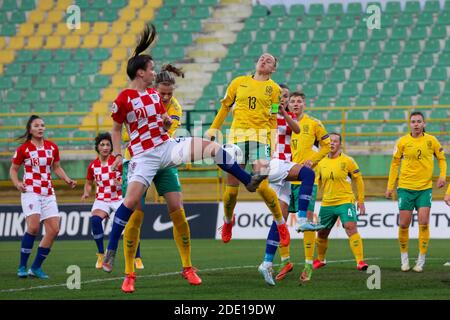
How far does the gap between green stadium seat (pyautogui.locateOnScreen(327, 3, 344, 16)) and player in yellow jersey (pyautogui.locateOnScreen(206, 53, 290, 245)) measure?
17946mm

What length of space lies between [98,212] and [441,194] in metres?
10.2

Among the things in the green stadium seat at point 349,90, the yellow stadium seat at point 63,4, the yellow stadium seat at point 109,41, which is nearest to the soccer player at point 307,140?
the green stadium seat at point 349,90

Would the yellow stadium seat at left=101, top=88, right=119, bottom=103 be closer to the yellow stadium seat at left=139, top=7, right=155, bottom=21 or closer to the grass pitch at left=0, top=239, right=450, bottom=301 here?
the yellow stadium seat at left=139, top=7, right=155, bottom=21

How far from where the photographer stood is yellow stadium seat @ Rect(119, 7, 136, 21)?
98.7 ft

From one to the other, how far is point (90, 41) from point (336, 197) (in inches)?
743

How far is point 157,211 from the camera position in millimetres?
20328

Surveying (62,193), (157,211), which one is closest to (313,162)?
(157,211)

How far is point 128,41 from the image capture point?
96.9 feet

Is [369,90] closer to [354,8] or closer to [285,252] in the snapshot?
[354,8]

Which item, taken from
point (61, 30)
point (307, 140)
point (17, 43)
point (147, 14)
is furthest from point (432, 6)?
point (307, 140)

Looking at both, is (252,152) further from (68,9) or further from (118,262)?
(68,9)

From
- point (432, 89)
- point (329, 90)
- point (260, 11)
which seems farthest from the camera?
point (260, 11)

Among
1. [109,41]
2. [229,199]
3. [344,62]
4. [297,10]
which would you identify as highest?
[297,10]

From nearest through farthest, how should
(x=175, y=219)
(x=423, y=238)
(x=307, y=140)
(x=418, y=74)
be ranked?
→ 1. (x=175, y=219)
2. (x=307, y=140)
3. (x=423, y=238)
4. (x=418, y=74)
